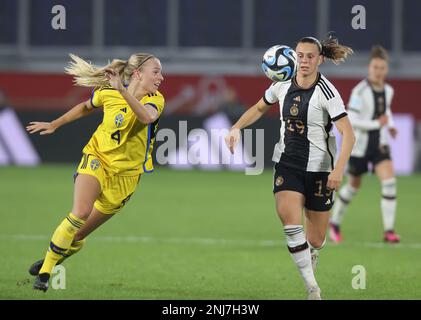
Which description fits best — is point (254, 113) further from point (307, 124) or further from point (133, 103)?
point (133, 103)

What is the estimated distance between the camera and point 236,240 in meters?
12.6

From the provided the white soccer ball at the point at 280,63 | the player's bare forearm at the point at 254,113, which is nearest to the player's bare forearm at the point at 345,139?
the white soccer ball at the point at 280,63

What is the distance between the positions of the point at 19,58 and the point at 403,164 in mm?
12049

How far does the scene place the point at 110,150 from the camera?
8.55m

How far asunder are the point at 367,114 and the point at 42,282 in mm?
5978

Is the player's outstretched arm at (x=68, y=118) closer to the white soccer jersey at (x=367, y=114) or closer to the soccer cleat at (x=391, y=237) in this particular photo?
the white soccer jersey at (x=367, y=114)

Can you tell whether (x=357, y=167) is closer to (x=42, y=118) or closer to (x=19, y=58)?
(x=42, y=118)

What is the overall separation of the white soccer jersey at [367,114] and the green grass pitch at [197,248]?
1.24 metres

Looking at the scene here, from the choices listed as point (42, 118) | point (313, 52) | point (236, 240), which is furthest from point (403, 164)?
point (313, 52)

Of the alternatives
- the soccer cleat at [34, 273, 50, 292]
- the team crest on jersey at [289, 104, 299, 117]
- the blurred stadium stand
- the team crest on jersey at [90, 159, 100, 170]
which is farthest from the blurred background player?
the blurred stadium stand

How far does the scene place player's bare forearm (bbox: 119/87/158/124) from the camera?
7957 millimetres

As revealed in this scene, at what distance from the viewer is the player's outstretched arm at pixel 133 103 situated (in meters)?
7.92

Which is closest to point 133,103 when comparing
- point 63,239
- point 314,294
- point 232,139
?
point 232,139

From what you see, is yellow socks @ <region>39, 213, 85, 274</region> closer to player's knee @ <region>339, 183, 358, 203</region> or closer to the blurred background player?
the blurred background player
